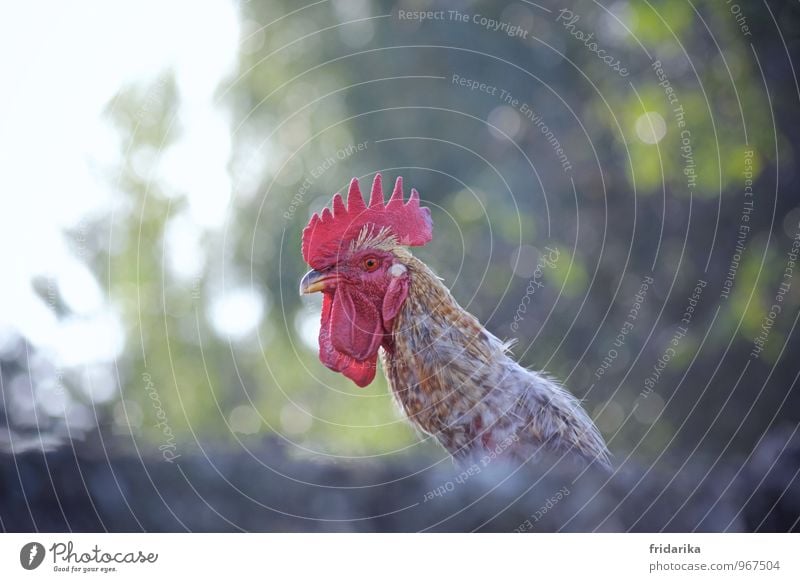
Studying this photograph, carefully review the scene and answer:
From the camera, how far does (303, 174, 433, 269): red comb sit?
259 cm

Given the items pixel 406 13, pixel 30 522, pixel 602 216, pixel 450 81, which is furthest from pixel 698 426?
pixel 30 522

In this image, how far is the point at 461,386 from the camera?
2434 mm

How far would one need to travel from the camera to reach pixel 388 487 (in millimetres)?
2861

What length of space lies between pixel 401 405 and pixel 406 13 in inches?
148

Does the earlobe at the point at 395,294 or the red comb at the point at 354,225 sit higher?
the red comb at the point at 354,225

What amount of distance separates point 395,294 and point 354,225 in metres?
0.27

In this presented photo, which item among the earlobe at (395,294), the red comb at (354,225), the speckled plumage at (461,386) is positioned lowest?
the speckled plumage at (461,386)

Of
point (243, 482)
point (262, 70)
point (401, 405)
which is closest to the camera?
point (401, 405)

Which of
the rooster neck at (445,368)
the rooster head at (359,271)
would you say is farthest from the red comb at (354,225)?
the rooster neck at (445,368)

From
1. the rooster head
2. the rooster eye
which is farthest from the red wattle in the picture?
the rooster eye

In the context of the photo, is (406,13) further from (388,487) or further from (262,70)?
(388,487)

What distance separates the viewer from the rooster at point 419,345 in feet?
8.04

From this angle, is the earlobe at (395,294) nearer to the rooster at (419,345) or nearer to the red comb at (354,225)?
the rooster at (419,345)
